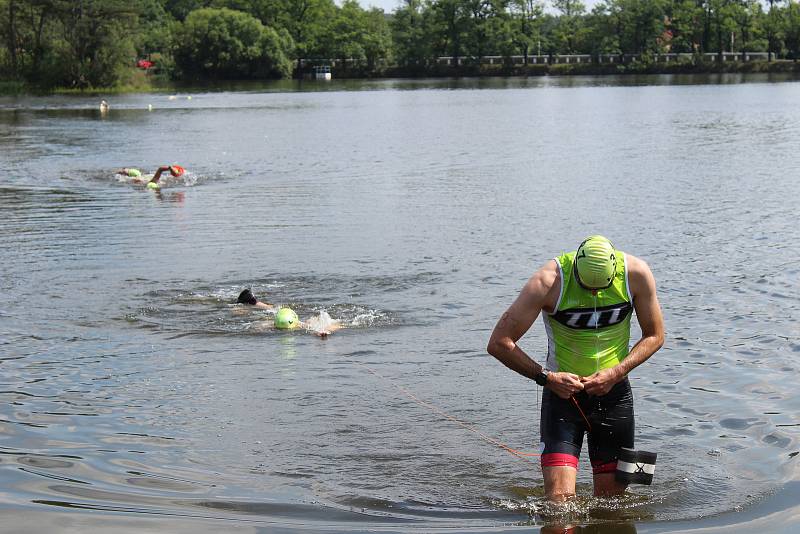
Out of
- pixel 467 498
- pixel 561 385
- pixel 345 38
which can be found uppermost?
pixel 345 38

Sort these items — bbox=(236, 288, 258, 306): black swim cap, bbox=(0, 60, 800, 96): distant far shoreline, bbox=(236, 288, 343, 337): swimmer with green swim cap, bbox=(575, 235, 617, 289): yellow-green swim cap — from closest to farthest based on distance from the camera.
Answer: bbox=(575, 235, 617, 289): yellow-green swim cap → bbox=(236, 288, 343, 337): swimmer with green swim cap → bbox=(236, 288, 258, 306): black swim cap → bbox=(0, 60, 800, 96): distant far shoreline

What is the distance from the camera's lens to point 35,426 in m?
10.0

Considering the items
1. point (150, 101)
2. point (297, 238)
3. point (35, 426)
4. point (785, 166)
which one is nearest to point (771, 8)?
point (150, 101)

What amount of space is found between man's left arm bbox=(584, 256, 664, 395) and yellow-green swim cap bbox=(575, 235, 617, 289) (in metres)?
0.24

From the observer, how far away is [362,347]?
13086mm

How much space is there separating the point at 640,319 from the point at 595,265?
65cm

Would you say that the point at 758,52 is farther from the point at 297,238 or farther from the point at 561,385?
the point at 561,385

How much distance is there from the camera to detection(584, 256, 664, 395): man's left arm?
269 inches

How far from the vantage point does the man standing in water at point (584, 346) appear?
22.3 ft

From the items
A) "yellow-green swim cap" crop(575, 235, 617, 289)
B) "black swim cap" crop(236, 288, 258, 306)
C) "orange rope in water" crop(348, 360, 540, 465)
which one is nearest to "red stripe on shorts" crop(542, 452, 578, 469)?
"yellow-green swim cap" crop(575, 235, 617, 289)

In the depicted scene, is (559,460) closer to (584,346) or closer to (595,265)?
(584,346)

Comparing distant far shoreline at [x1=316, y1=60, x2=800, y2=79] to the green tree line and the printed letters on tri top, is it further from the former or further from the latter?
the printed letters on tri top

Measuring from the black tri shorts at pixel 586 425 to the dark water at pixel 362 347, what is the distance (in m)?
0.67

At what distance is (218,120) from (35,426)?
52.4 meters
